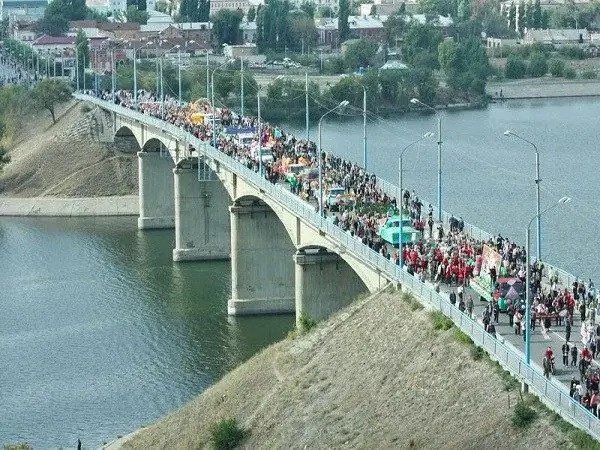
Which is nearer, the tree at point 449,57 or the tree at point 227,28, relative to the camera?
the tree at point 449,57

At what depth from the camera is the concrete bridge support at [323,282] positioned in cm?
5484

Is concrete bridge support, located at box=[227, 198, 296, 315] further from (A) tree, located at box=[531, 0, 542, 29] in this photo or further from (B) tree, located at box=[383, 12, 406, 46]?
(A) tree, located at box=[531, 0, 542, 29]

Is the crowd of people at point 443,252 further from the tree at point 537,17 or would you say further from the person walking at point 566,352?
the tree at point 537,17

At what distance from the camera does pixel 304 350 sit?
1780 inches

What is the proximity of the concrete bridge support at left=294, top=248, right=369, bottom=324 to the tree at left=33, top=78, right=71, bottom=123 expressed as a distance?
64537 mm

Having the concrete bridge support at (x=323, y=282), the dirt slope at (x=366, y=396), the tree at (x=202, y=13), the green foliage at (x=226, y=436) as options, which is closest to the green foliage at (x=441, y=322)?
the dirt slope at (x=366, y=396)

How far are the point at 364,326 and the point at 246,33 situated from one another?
148 meters

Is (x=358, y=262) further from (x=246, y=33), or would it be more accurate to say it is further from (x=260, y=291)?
(x=246, y=33)

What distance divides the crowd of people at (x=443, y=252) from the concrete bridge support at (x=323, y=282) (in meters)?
1.83

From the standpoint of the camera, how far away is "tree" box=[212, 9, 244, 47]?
187875mm

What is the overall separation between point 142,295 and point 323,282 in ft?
50.4

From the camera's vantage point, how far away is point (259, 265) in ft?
211

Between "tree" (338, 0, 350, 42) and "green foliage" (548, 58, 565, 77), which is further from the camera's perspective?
"tree" (338, 0, 350, 42)

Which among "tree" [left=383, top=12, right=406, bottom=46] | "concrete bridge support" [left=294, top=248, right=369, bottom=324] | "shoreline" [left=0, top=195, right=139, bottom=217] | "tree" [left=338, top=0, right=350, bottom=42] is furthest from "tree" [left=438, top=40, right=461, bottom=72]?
"concrete bridge support" [left=294, top=248, right=369, bottom=324]
